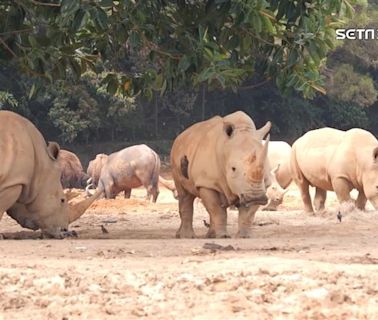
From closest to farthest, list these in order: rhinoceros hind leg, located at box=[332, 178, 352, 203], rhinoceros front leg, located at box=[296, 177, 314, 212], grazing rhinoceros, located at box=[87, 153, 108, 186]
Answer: rhinoceros hind leg, located at box=[332, 178, 352, 203] < rhinoceros front leg, located at box=[296, 177, 314, 212] < grazing rhinoceros, located at box=[87, 153, 108, 186]

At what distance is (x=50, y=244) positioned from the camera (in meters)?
10.8

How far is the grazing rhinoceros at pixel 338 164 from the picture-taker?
16906 millimetres

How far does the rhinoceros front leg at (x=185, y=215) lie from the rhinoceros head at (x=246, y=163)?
4.01 ft

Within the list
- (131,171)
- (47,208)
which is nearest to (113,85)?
(47,208)

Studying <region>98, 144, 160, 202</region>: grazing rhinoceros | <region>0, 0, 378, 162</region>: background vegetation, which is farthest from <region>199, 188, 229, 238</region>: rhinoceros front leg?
<region>98, 144, 160, 202</region>: grazing rhinoceros

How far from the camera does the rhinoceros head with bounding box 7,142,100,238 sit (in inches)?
496

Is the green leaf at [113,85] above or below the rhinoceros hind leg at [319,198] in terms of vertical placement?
above

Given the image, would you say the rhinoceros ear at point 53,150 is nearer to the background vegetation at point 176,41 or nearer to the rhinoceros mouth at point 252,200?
the background vegetation at point 176,41

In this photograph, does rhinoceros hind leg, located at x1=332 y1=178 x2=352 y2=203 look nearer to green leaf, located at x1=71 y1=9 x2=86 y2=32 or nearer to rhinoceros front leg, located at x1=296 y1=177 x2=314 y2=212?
rhinoceros front leg, located at x1=296 y1=177 x2=314 y2=212

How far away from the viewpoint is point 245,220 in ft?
41.2

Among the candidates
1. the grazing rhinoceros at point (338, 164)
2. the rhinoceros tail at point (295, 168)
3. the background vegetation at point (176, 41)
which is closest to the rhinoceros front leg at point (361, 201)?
the grazing rhinoceros at point (338, 164)

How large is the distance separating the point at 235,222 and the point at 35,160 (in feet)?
15.6

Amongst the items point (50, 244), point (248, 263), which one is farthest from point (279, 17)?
point (248, 263)

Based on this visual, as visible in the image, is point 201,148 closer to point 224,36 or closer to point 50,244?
point 224,36
